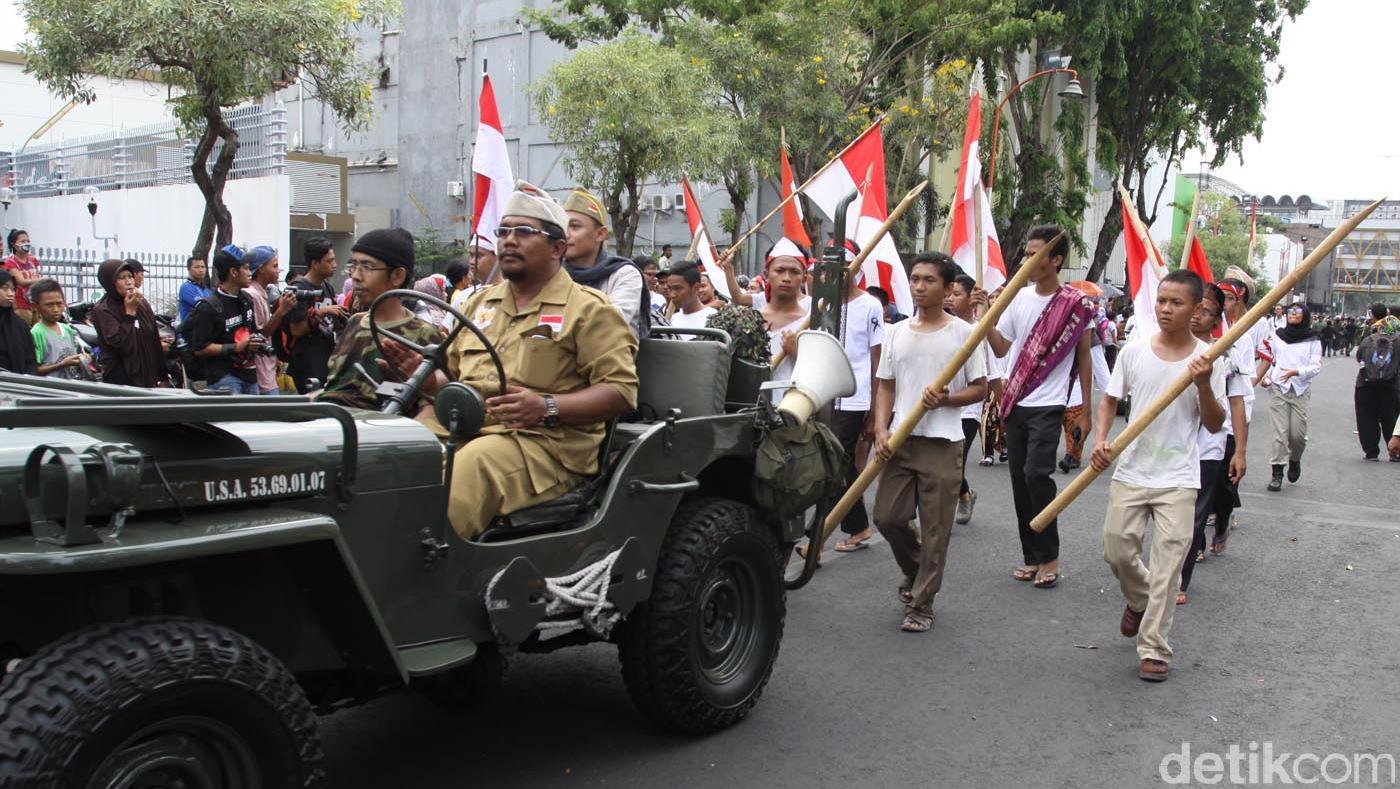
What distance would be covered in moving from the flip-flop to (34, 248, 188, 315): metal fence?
9351 millimetres

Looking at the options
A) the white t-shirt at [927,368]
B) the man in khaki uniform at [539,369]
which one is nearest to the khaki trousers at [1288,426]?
the white t-shirt at [927,368]

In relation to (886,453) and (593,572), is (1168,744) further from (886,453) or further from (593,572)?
(593,572)

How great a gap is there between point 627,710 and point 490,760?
0.73 m

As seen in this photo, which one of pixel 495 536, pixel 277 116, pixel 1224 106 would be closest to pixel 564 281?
pixel 495 536

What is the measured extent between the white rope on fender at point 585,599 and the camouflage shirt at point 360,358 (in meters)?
1.07

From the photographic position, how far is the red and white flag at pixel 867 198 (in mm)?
9555

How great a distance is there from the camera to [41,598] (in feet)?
8.96

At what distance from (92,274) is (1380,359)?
1527cm

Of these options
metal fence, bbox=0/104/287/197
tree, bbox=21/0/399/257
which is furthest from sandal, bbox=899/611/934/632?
metal fence, bbox=0/104/287/197

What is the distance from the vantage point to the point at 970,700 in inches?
199

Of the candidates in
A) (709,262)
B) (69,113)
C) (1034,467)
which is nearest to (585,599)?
(1034,467)

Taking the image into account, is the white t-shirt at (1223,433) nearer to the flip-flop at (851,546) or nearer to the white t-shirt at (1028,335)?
the white t-shirt at (1028,335)

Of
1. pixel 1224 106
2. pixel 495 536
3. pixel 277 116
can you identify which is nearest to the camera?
pixel 495 536

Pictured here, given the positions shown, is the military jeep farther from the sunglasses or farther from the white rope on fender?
the sunglasses
